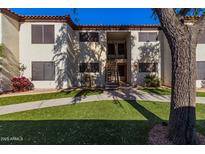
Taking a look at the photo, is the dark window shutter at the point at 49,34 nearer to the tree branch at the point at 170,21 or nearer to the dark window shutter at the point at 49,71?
the dark window shutter at the point at 49,71

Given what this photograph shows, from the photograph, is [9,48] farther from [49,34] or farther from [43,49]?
[49,34]

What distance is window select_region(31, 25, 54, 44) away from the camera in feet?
49.3

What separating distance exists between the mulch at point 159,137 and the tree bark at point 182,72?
0.23 m

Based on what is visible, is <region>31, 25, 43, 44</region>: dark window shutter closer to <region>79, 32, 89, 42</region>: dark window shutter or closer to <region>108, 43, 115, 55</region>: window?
<region>79, 32, 89, 42</region>: dark window shutter

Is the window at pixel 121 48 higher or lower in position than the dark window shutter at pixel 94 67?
higher

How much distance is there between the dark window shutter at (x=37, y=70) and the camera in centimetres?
1519

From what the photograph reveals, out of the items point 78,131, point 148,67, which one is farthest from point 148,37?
point 78,131

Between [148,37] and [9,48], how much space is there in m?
12.4

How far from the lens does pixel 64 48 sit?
15.0 meters

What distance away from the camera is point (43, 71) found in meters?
15.2

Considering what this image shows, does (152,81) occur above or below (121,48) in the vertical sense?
below

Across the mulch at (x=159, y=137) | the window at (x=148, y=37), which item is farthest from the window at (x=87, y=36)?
the mulch at (x=159, y=137)

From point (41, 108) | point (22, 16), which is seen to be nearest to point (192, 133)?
point (41, 108)

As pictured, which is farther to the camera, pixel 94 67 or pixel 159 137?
pixel 94 67
